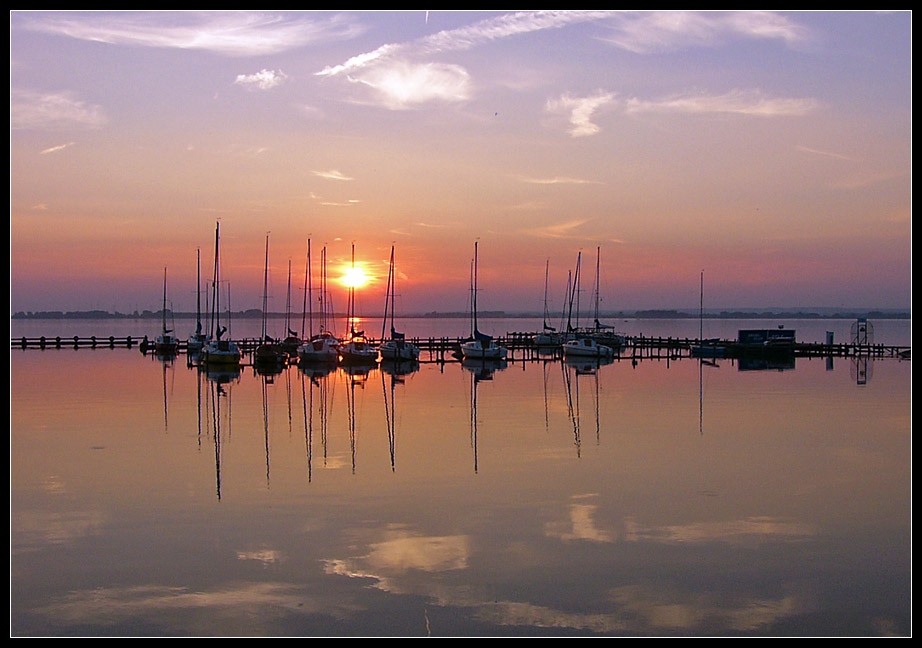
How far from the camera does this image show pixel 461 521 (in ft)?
53.9

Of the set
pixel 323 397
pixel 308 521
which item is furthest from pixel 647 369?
pixel 308 521

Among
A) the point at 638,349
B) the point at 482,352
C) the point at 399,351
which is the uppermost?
the point at 399,351

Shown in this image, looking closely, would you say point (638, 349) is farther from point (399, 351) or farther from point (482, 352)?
point (399, 351)

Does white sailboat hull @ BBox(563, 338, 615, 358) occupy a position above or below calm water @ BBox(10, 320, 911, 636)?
above

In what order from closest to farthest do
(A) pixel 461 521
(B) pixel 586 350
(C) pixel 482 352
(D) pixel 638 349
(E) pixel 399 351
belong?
(A) pixel 461 521 → (E) pixel 399 351 → (C) pixel 482 352 → (B) pixel 586 350 → (D) pixel 638 349

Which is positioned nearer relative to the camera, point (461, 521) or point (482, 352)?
point (461, 521)

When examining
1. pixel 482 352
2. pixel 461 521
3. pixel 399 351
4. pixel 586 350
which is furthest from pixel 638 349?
pixel 461 521

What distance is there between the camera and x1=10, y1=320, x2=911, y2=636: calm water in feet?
38.7

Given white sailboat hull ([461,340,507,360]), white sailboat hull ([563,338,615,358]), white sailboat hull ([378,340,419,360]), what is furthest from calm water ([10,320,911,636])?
white sailboat hull ([563,338,615,358])

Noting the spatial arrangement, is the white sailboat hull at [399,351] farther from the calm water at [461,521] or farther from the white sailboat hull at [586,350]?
the calm water at [461,521]

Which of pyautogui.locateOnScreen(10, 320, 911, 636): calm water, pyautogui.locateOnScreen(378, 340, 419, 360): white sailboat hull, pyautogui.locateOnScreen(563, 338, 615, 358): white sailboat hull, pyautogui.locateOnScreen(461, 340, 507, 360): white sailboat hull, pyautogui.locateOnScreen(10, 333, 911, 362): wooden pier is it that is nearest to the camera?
pyautogui.locateOnScreen(10, 320, 911, 636): calm water

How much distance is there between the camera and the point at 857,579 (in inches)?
512

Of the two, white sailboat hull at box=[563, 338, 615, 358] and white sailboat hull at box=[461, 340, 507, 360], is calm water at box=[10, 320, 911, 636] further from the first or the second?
white sailboat hull at box=[563, 338, 615, 358]
